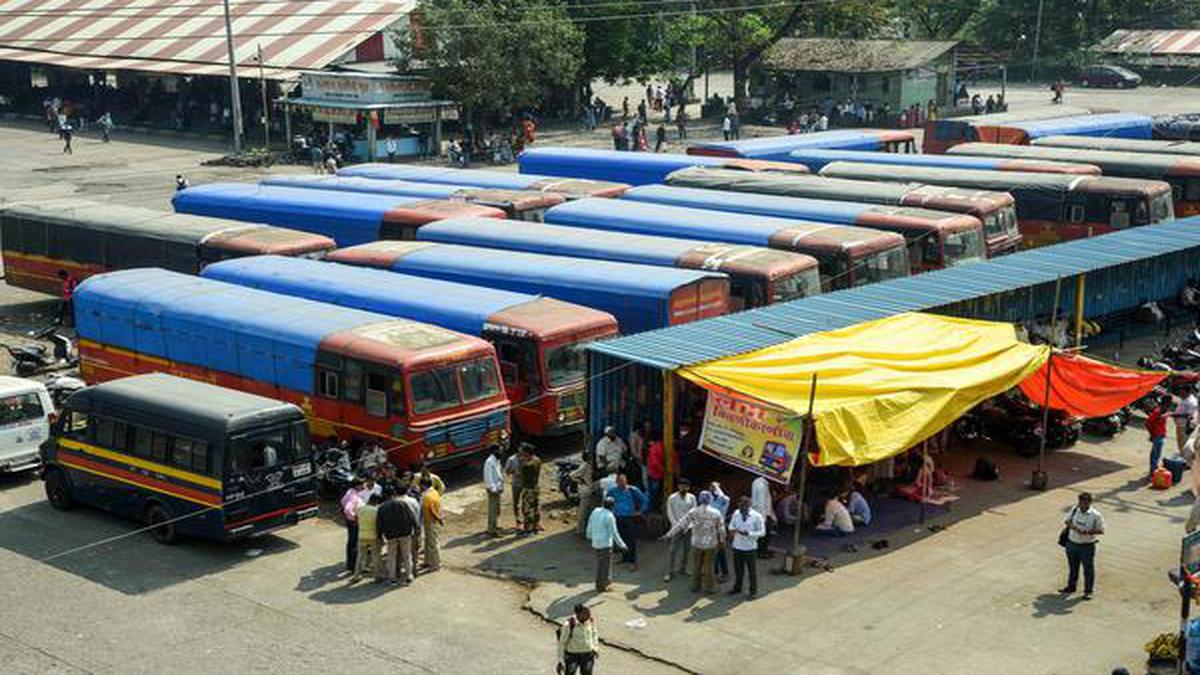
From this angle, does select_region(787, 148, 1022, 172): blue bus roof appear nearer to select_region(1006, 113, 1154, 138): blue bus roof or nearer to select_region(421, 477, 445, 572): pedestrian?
select_region(1006, 113, 1154, 138): blue bus roof

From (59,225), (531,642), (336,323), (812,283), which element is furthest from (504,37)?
(531,642)

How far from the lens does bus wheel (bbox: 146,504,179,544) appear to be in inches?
798

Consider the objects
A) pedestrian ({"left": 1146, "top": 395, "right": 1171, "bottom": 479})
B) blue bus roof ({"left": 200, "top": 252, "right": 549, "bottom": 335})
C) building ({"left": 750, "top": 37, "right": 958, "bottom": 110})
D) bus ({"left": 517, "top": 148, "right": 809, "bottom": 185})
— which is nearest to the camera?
pedestrian ({"left": 1146, "top": 395, "right": 1171, "bottom": 479})

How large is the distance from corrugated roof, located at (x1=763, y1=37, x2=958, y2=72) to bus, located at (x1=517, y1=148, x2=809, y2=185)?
2739 cm

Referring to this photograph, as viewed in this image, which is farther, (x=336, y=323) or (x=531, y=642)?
(x=336, y=323)

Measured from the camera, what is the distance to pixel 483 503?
2270 cm

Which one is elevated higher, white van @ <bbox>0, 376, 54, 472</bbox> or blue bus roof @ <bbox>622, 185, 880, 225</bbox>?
blue bus roof @ <bbox>622, 185, 880, 225</bbox>

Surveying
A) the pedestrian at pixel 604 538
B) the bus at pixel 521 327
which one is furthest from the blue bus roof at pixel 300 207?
the pedestrian at pixel 604 538

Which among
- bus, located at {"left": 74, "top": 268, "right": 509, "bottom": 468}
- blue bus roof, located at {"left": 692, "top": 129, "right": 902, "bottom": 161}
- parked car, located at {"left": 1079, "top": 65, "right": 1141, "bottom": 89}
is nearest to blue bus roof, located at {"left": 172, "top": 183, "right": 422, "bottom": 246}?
bus, located at {"left": 74, "top": 268, "right": 509, "bottom": 468}

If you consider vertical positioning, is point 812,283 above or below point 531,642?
above

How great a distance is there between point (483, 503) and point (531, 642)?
575 cm

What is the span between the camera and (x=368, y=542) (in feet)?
62.4

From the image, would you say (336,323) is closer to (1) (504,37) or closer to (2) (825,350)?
(2) (825,350)

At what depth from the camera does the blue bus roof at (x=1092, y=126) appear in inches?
2047
